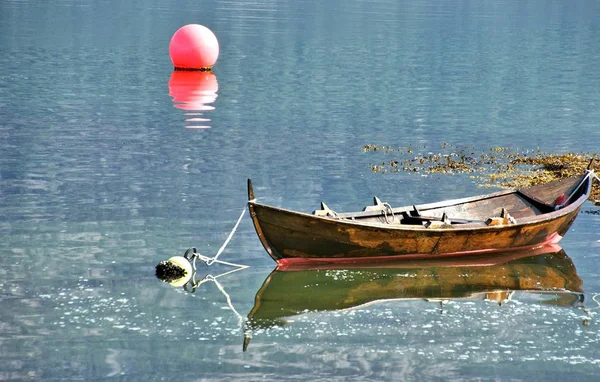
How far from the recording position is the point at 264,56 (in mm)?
47281

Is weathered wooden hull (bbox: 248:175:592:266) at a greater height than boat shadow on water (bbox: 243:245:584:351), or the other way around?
weathered wooden hull (bbox: 248:175:592:266)

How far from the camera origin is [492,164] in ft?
80.9

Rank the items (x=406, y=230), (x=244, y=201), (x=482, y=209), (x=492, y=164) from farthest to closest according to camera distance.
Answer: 1. (x=492, y=164)
2. (x=244, y=201)
3. (x=482, y=209)
4. (x=406, y=230)

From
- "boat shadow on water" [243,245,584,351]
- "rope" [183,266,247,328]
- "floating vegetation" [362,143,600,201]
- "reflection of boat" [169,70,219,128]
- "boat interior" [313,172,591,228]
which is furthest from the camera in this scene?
"reflection of boat" [169,70,219,128]

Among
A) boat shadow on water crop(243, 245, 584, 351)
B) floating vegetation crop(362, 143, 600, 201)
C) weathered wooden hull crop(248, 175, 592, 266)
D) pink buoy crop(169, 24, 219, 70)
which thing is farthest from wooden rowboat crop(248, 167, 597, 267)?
pink buoy crop(169, 24, 219, 70)

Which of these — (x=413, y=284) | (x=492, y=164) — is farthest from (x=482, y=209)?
(x=492, y=164)

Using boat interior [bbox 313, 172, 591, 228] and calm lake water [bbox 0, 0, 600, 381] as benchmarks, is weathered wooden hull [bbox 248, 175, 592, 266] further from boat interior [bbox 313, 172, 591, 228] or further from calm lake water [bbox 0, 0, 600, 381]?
calm lake water [bbox 0, 0, 600, 381]

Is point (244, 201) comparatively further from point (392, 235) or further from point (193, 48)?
point (193, 48)

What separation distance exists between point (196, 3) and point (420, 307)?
74.5 metres

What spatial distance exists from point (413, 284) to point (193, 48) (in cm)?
2539

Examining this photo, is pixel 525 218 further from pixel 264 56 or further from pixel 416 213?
pixel 264 56

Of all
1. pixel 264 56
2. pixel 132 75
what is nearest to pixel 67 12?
pixel 264 56

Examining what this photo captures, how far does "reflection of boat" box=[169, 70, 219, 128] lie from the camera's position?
30922 millimetres

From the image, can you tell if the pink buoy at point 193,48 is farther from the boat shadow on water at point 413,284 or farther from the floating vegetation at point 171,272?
the floating vegetation at point 171,272
